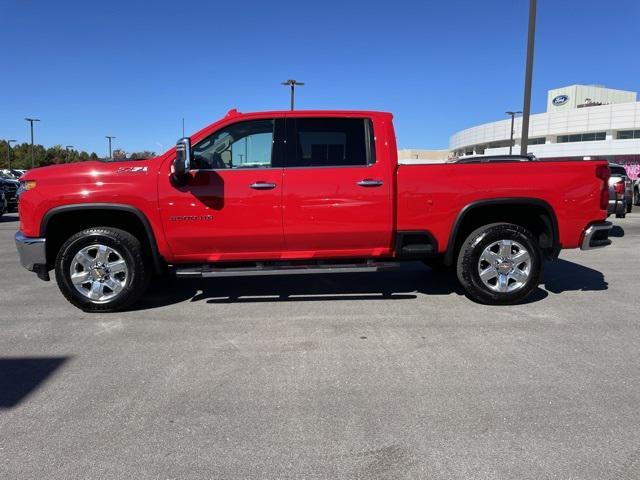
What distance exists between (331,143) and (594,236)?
3.01m

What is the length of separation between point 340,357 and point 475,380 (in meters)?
1.05

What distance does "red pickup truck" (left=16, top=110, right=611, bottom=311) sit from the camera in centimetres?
510

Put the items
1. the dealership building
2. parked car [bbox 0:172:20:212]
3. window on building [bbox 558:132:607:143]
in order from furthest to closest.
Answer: window on building [bbox 558:132:607:143]
the dealership building
parked car [bbox 0:172:20:212]

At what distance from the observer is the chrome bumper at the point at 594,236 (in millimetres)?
5461

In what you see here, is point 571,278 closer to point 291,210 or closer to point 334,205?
point 334,205

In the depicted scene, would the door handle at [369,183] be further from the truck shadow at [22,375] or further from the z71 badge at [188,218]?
the truck shadow at [22,375]

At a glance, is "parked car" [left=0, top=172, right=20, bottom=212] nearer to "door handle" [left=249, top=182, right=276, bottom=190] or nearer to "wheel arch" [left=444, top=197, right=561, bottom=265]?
"door handle" [left=249, top=182, right=276, bottom=190]

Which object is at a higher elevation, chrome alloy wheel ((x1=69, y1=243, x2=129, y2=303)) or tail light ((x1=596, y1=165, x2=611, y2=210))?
tail light ((x1=596, y1=165, x2=611, y2=210))

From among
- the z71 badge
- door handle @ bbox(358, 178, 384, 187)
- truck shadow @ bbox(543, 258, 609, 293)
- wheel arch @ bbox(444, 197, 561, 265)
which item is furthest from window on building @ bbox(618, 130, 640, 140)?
the z71 badge

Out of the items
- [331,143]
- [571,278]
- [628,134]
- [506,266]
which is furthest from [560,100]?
[331,143]

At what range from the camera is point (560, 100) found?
82625 millimetres

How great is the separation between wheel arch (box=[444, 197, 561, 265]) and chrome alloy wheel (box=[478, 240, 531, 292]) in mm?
347

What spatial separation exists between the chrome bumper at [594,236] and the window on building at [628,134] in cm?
6907

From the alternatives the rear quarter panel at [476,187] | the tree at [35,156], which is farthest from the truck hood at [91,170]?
the tree at [35,156]
